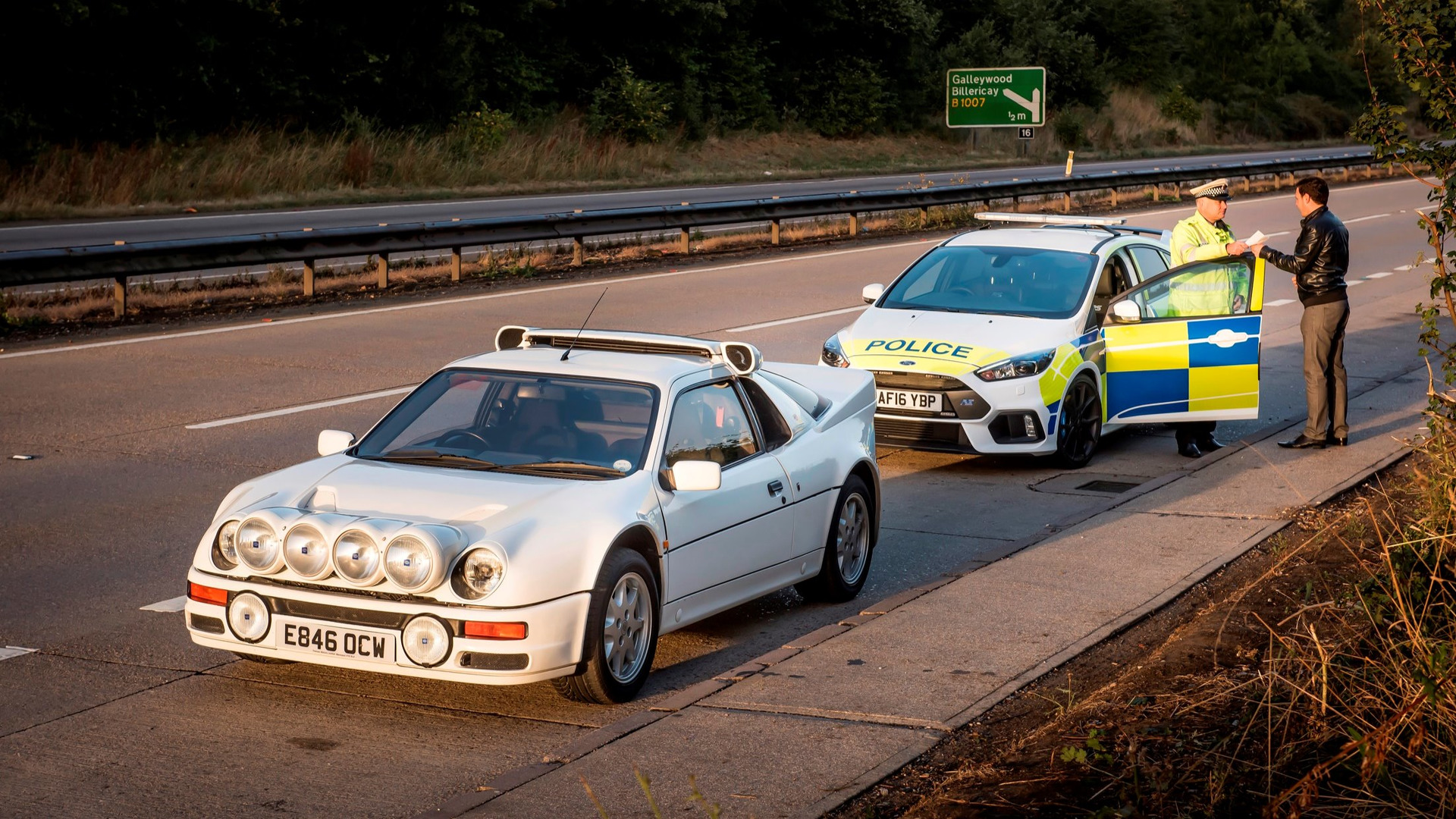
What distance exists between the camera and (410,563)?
5742 mm

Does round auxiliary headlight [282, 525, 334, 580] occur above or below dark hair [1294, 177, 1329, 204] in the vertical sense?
below

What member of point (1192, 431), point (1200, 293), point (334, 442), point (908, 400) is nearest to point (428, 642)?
point (334, 442)

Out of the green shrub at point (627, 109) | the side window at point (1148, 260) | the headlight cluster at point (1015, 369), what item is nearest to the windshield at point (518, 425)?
the headlight cluster at point (1015, 369)

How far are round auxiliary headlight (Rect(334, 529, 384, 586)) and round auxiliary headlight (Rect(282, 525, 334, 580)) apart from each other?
0.17 feet

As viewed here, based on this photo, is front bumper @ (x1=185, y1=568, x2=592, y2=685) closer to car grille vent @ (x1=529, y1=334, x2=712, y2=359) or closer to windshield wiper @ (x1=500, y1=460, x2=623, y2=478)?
windshield wiper @ (x1=500, y1=460, x2=623, y2=478)

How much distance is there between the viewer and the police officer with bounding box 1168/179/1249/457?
11562mm

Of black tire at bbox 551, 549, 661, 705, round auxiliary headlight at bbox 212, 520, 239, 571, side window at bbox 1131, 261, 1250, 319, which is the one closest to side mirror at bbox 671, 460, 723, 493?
black tire at bbox 551, 549, 661, 705

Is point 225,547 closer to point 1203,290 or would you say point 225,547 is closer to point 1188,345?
point 1188,345

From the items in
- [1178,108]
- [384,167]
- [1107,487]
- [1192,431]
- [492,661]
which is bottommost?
[1107,487]

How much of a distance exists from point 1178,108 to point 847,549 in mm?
76881

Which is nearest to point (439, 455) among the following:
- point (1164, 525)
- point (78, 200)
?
point (1164, 525)

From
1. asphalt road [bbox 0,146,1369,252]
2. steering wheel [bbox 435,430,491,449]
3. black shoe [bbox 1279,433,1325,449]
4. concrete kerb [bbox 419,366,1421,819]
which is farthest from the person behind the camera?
asphalt road [bbox 0,146,1369,252]

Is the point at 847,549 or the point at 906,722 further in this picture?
the point at 847,549

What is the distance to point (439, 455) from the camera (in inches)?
264
